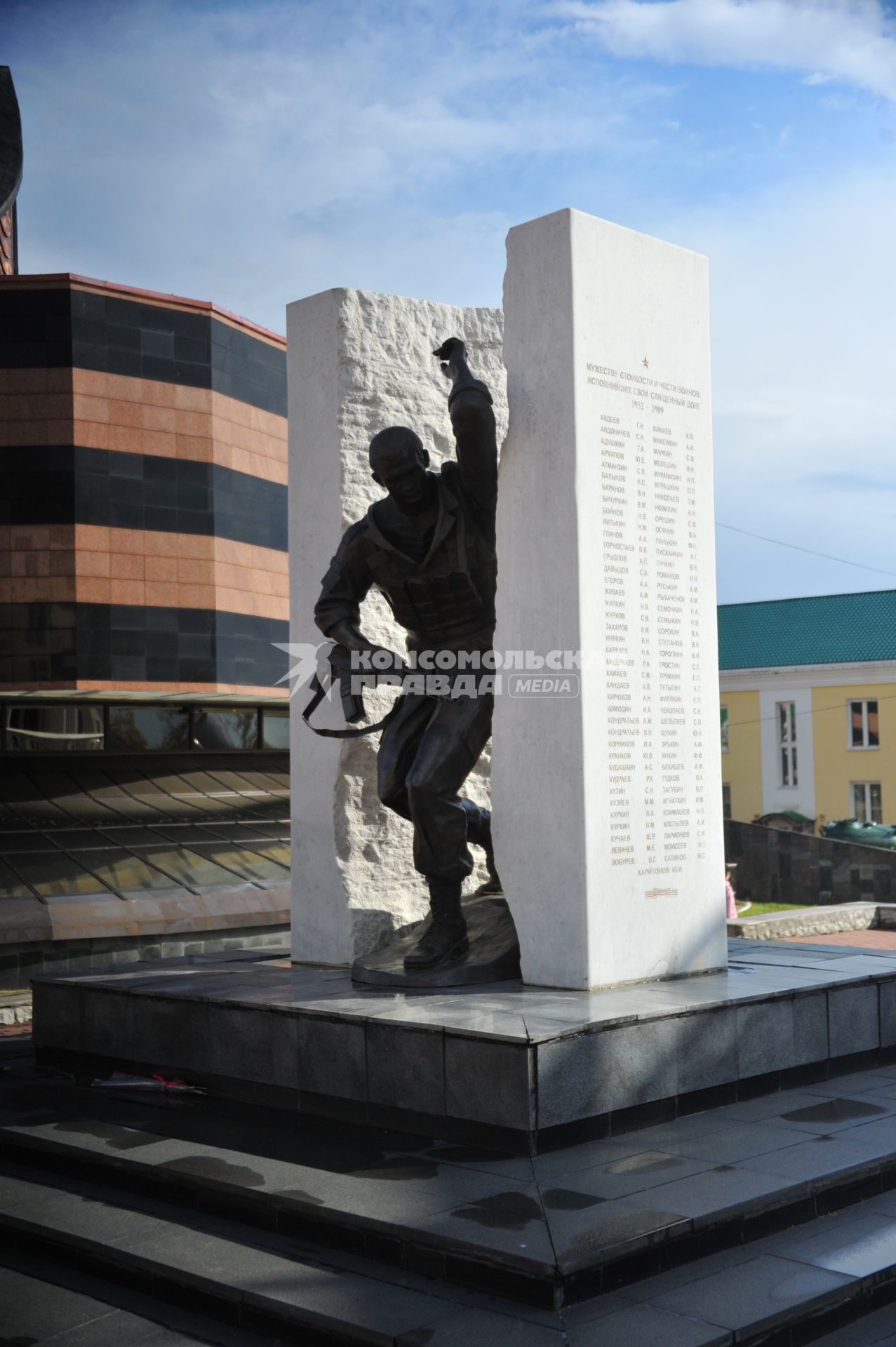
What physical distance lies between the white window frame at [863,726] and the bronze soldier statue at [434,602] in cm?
2917

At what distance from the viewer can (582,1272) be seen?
11.4 feet

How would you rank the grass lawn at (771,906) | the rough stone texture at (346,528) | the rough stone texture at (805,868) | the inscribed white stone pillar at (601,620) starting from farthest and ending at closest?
1. the rough stone texture at (805,868)
2. the grass lawn at (771,906)
3. the rough stone texture at (346,528)
4. the inscribed white stone pillar at (601,620)

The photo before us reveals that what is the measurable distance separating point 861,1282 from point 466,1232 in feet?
3.61

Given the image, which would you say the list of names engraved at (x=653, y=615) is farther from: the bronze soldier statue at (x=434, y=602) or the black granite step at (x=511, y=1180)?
the black granite step at (x=511, y=1180)

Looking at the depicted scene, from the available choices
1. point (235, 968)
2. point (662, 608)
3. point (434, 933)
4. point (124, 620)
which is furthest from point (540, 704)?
point (124, 620)

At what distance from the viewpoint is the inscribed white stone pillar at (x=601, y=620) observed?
18.6 feet

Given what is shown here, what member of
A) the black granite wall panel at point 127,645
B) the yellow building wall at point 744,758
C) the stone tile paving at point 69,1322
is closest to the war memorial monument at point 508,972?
the stone tile paving at point 69,1322

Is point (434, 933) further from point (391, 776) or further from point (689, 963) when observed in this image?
point (689, 963)

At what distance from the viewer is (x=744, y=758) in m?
35.9

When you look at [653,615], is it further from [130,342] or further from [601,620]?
[130,342]

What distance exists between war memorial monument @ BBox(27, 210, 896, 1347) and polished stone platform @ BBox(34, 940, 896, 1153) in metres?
0.02

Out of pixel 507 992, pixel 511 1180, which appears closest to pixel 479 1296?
pixel 511 1180

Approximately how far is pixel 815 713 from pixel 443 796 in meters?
30.3

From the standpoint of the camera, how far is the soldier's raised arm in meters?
5.84
